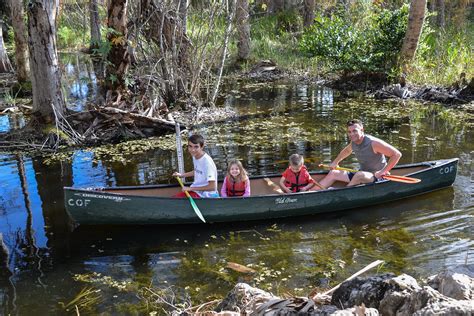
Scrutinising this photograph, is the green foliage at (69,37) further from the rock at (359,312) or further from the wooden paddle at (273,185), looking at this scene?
the rock at (359,312)

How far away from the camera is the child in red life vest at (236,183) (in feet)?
22.2

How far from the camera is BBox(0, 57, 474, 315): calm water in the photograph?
5273mm

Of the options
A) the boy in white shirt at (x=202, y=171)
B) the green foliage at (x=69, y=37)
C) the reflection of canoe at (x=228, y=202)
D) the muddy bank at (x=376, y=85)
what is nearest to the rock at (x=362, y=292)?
the reflection of canoe at (x=228, y=202)

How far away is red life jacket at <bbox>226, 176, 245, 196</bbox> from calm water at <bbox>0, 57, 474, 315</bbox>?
46 centimetres

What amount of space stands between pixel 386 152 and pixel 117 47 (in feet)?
22.6

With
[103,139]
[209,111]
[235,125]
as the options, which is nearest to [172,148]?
[103,139]

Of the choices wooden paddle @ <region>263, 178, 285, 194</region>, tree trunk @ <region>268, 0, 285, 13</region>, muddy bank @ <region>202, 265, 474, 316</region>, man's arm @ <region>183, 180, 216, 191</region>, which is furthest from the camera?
tree trunk @ <region>268, 0, 285, 13</region>

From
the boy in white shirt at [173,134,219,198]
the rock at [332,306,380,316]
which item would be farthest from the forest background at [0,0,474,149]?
the rock at [332,306,380,316]

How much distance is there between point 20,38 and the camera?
14711 millimetres

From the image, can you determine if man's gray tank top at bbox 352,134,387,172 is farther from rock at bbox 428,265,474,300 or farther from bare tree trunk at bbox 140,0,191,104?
bare tree trunk at bbox 140,0,191,104


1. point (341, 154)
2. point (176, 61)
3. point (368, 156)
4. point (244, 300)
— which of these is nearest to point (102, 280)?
point (244, 300)

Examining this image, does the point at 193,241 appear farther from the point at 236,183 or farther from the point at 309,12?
the point at 309,12

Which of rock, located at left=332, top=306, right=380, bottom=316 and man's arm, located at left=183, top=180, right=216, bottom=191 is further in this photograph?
man's arm, located at left=183, top=180, right=216, bottom=191

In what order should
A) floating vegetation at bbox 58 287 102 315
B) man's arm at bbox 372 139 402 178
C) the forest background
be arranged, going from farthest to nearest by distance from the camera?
the forest background, man's arm at bbox 372 139 402 178, floating vegetation at bbox 58 287 102 315
